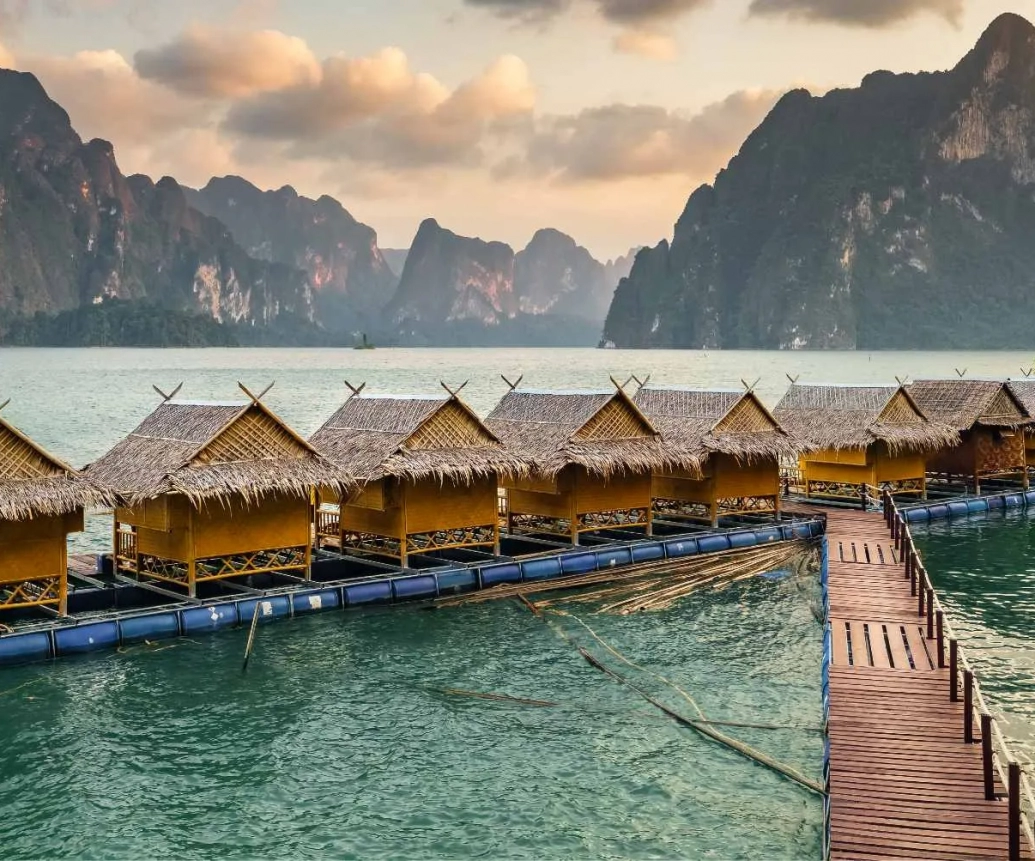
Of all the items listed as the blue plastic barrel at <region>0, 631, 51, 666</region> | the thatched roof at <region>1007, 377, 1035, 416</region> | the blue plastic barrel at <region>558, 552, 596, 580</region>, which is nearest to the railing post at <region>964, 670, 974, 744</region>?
the blue plastic barrel at <region>558, 552, 596, 580</region>

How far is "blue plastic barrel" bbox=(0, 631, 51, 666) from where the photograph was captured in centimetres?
1814

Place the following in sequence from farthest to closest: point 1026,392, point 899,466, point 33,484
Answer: point 1026,392, point 899,466, point 33,484

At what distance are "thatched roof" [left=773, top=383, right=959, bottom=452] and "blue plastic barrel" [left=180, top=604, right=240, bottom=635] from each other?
16.8 m

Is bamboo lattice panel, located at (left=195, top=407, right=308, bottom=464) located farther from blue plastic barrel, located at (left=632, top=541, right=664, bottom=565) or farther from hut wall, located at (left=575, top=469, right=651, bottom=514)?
blue plastic barrel, located at (left=632, top=541, right=664, bottom=565)

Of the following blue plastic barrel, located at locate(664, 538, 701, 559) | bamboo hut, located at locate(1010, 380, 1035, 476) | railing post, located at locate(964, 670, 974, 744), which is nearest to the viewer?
railing post, located at locate(964, 670, 974, 744)

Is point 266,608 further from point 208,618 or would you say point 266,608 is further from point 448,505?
point 448,505

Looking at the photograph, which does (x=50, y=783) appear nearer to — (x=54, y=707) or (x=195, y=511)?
(x=54, y=707)

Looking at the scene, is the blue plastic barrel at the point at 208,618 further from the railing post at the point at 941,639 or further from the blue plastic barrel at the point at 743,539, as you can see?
the blue plastic barrel at the point at 743,539

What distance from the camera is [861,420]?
3238 cm

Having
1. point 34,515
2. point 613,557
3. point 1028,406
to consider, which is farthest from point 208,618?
point 1028,406

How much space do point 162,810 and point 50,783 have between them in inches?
75.4

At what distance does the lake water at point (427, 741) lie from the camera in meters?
13.1

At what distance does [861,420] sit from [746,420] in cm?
524

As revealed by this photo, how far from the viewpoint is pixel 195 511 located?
20906 mm
